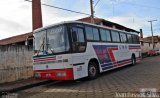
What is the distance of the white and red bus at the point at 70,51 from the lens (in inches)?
423

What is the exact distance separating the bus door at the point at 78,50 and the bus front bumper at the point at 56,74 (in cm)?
35

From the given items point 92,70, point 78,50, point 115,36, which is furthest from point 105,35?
point 78,50

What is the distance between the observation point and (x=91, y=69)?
40.9ft

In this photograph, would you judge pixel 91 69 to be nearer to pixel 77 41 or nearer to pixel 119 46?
pixel 77 41

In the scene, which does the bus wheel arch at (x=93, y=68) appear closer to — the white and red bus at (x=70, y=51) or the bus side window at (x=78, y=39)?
the white and red bus at (x=70, y=51)

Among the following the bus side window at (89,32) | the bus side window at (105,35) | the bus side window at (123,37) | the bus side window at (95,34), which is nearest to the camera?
the bus side window at (89,32)

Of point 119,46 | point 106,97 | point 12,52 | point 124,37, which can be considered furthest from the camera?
point 124,37

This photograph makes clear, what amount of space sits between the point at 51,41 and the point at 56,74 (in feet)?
5.38

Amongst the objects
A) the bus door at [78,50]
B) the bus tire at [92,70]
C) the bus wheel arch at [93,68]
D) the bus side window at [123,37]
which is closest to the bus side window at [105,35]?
the bus wheel arch at [93,68]

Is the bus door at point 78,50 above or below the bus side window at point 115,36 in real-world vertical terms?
below

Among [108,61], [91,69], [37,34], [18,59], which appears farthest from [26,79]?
[108,61]

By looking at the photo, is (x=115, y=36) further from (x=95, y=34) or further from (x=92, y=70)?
(x=92, y=70)

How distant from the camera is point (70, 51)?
35.0 ft

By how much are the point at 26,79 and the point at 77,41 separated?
15.8 feet
